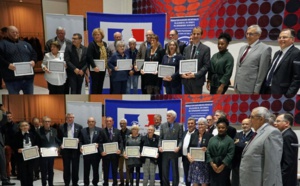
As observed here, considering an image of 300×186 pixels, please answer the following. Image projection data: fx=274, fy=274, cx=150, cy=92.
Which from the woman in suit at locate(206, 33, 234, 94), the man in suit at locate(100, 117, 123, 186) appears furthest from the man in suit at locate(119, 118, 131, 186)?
the woman in suit at locate(206, 33, 234, 94)

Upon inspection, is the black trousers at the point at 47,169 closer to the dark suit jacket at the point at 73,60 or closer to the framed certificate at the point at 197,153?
the dark suit jacket at the point at 73,60

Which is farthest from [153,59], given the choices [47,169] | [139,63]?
[47,169]

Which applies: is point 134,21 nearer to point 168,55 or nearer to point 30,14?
point 168,55

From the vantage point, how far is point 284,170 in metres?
3.33

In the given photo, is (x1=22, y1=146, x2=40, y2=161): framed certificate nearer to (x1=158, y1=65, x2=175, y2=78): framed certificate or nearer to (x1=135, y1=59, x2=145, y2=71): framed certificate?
(x1=135, y1=59, x2=145, y2=71): framed certificate

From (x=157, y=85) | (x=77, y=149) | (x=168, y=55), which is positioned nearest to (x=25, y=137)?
(x=77, y=149)

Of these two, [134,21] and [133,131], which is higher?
[134,21]

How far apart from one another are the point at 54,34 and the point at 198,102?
300 centimetres

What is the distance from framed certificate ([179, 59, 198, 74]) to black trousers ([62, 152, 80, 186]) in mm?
2397

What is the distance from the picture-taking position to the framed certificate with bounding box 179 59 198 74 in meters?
3.97

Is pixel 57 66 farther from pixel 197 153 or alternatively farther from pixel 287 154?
pixel 287 154

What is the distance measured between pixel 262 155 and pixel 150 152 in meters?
2.06

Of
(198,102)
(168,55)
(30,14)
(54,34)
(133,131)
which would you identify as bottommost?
(133,131)

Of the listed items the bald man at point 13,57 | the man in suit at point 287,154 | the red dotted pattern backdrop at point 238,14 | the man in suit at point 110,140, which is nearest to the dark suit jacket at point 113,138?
the man in suit at point 110,140
